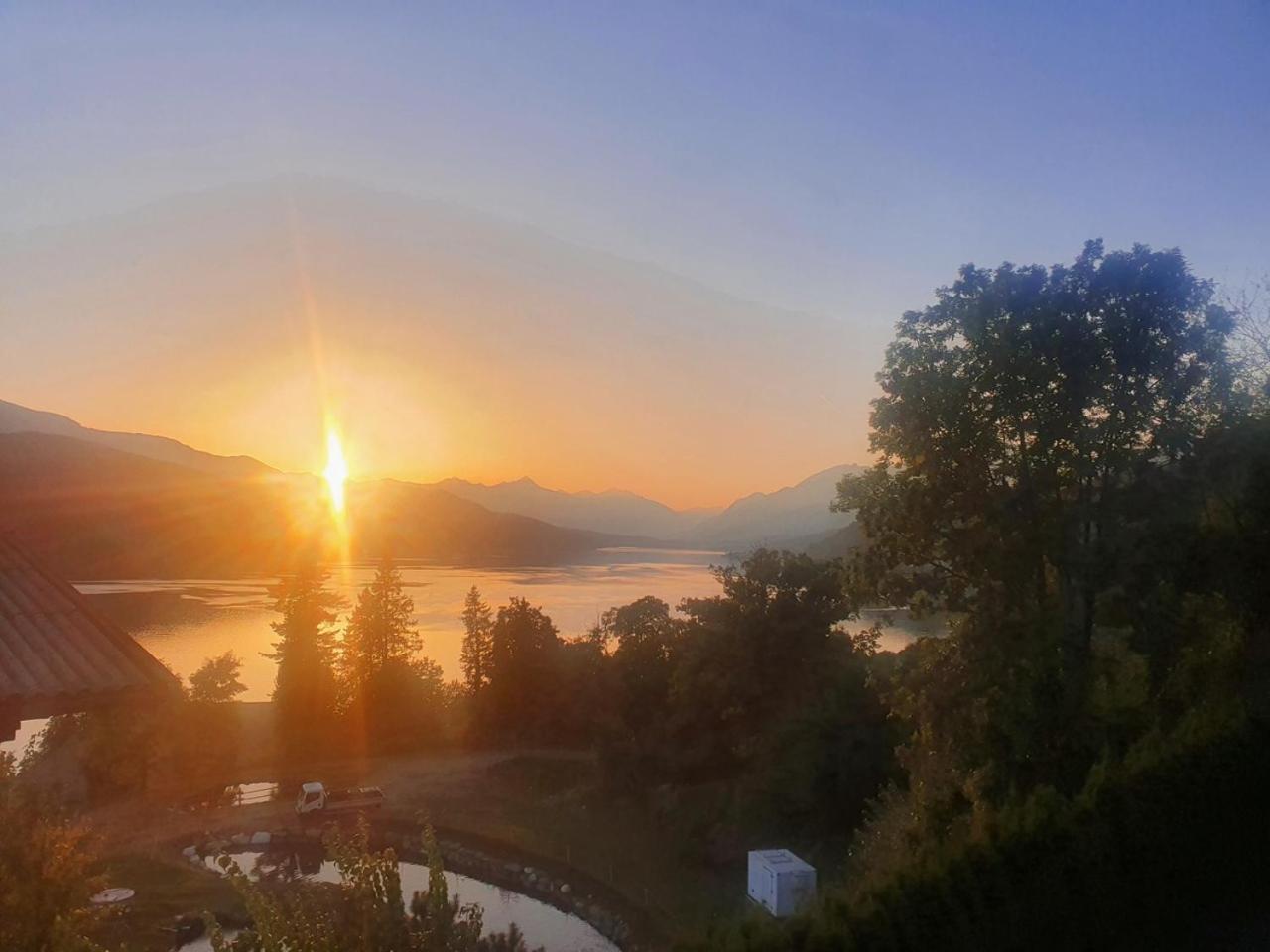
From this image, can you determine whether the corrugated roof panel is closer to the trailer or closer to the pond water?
the pond water

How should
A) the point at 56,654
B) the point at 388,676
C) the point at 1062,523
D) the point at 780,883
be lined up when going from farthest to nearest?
the point at 388,676
the point at 780,883
the point at 1062,523
the point at 56,654

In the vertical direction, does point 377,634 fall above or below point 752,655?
below

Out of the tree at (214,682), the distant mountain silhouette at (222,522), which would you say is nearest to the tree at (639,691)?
the tree at (214,682)

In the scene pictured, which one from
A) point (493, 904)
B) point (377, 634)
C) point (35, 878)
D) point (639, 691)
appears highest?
point (35, 878)

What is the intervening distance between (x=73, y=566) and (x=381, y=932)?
3996 cm

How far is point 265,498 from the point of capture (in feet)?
202

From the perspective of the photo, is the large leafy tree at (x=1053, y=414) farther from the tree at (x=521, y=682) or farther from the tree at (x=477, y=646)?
the tree at (x=477, y=646)

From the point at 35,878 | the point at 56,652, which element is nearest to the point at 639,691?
the point at 35,878

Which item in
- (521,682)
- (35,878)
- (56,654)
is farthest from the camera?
(521,682)

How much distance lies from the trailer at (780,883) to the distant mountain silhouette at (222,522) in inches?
1043

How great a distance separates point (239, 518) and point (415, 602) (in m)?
13.2

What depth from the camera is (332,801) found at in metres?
26.9

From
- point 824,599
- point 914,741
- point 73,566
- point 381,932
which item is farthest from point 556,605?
point 381,932

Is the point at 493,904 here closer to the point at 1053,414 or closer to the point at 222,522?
the point at 1053,414
